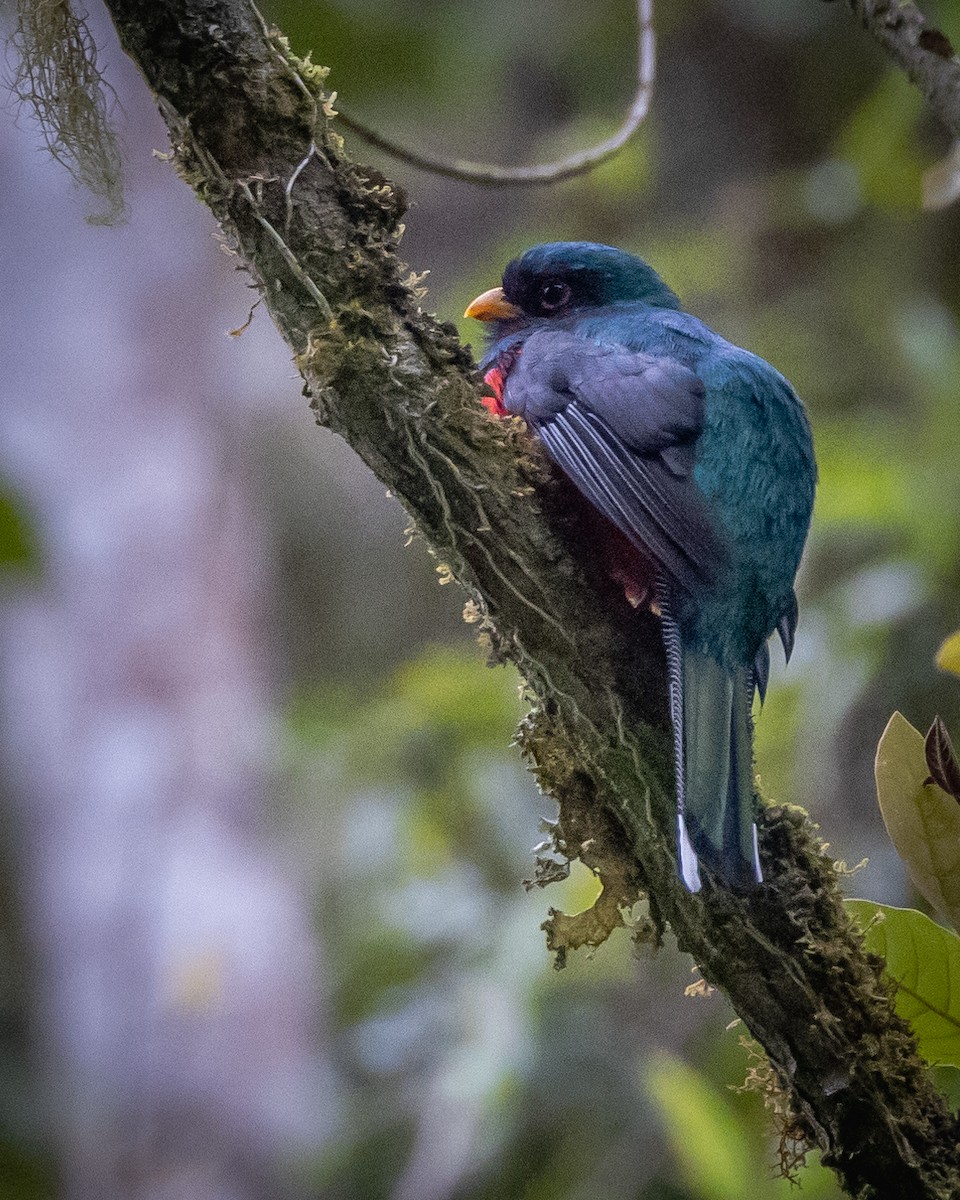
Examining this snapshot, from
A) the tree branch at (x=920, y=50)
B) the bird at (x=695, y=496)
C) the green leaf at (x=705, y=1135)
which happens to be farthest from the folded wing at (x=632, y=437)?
the green leaf at (x=705, y=1135)

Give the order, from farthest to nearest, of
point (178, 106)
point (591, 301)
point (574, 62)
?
point (574, 62), point (591, 301), point (178, 106)

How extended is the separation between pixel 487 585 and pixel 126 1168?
8.87 feet

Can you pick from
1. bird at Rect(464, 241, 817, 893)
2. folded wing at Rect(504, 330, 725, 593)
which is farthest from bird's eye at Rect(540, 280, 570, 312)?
folded wing at Rect(504, 330, 725, 593)

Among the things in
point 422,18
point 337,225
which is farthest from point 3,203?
point 337,225

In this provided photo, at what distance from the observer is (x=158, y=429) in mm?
4738

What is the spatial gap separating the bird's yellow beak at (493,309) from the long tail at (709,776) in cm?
122

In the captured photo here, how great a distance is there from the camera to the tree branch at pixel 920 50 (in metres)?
2.28

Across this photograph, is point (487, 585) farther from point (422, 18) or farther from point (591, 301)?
point (422, 18)

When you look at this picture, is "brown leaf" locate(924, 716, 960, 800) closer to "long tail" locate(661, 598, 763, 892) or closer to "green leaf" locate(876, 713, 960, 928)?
"green leaf" locate(876, 713, 960, 928)

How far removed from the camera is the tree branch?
228 cm

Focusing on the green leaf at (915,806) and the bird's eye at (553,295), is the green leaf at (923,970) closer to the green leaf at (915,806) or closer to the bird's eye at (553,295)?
the green leaf at (915,806)

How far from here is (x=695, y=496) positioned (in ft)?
7.35

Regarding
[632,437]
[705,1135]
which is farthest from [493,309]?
[705,1135]

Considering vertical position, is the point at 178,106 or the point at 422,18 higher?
the point at 422,18
